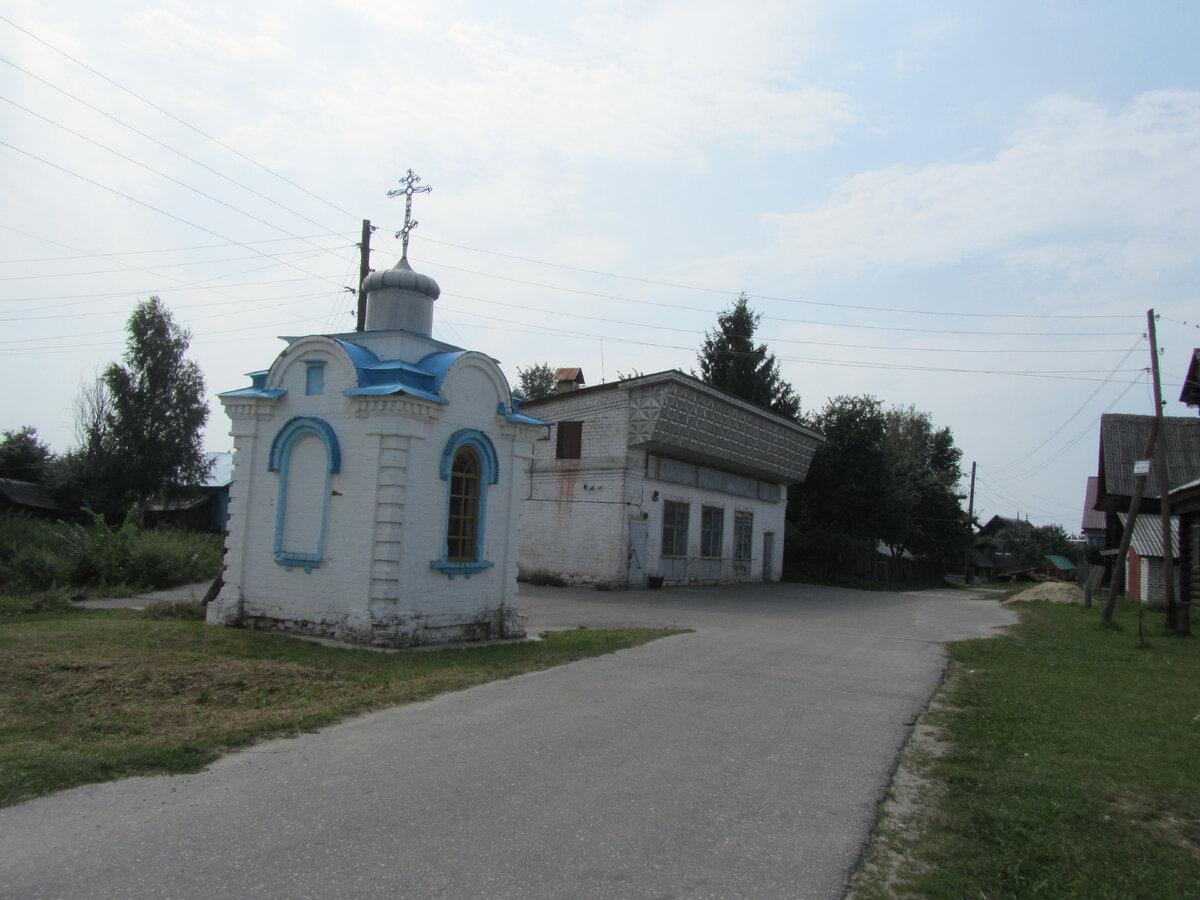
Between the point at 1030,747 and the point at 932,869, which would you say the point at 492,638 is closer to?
the point at 1030,747

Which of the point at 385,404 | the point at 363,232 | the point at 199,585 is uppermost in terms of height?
the point at 363,232

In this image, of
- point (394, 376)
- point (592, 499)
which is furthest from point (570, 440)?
point (394, 376)

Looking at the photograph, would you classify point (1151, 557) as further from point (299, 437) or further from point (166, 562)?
point (166, 562)

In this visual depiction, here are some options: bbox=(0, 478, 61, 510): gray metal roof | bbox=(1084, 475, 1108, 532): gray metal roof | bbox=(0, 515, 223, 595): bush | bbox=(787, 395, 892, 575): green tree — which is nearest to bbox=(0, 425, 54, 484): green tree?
bbox=(0, 478, 61, 510): gray metal roof

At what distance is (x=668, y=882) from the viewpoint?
13.7 feet

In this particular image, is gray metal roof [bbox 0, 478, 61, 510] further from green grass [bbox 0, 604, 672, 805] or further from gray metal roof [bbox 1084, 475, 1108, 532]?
gray metal roof [bbox 1084, 475, 1108, 532]

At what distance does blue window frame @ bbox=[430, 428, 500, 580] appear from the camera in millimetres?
12328

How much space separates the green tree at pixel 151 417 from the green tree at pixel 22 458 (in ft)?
22.4

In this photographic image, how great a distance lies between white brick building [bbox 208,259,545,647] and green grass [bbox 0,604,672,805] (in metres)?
0.74

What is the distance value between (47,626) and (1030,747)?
12439 mm

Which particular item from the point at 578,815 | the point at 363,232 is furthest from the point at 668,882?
the point at 363,232

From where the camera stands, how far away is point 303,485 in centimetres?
1237

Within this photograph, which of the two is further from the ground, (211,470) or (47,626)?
(211,470)

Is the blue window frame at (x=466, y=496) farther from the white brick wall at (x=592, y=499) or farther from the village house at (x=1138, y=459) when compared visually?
the village house at (x=1138, y=459)
